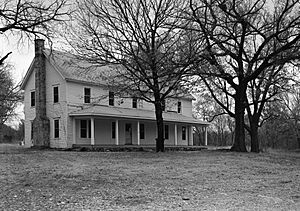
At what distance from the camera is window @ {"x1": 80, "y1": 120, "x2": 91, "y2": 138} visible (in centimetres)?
3149

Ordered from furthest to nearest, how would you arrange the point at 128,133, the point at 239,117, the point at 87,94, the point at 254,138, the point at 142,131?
the point at 142,131
the point at 128,133
the point at 254,138
the point at 87,94
the point at 239,117

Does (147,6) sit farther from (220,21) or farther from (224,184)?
(224,184)

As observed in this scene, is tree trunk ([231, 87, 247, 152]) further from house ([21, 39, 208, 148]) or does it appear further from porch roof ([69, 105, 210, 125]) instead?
porch roof ([69, 105, 210, 125])

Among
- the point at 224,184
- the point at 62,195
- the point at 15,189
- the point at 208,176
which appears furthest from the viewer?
the point at 208,176

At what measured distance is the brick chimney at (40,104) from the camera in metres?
31.5

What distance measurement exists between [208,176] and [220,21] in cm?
1191

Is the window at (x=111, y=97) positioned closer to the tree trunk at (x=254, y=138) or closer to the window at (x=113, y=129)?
the window at (x=113, y=129)

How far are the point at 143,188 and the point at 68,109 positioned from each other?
2017cm

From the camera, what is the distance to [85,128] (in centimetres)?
3172

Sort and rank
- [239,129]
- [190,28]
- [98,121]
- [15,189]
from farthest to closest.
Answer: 1. [98,121]
2. [239,129]
3. [190,28]
4. [15,189]

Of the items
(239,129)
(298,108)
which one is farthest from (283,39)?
(298,108)

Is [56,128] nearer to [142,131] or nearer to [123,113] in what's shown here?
[123,113]

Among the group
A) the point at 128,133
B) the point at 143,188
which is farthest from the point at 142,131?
the point at 143,188

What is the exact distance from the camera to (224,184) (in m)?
12.1
